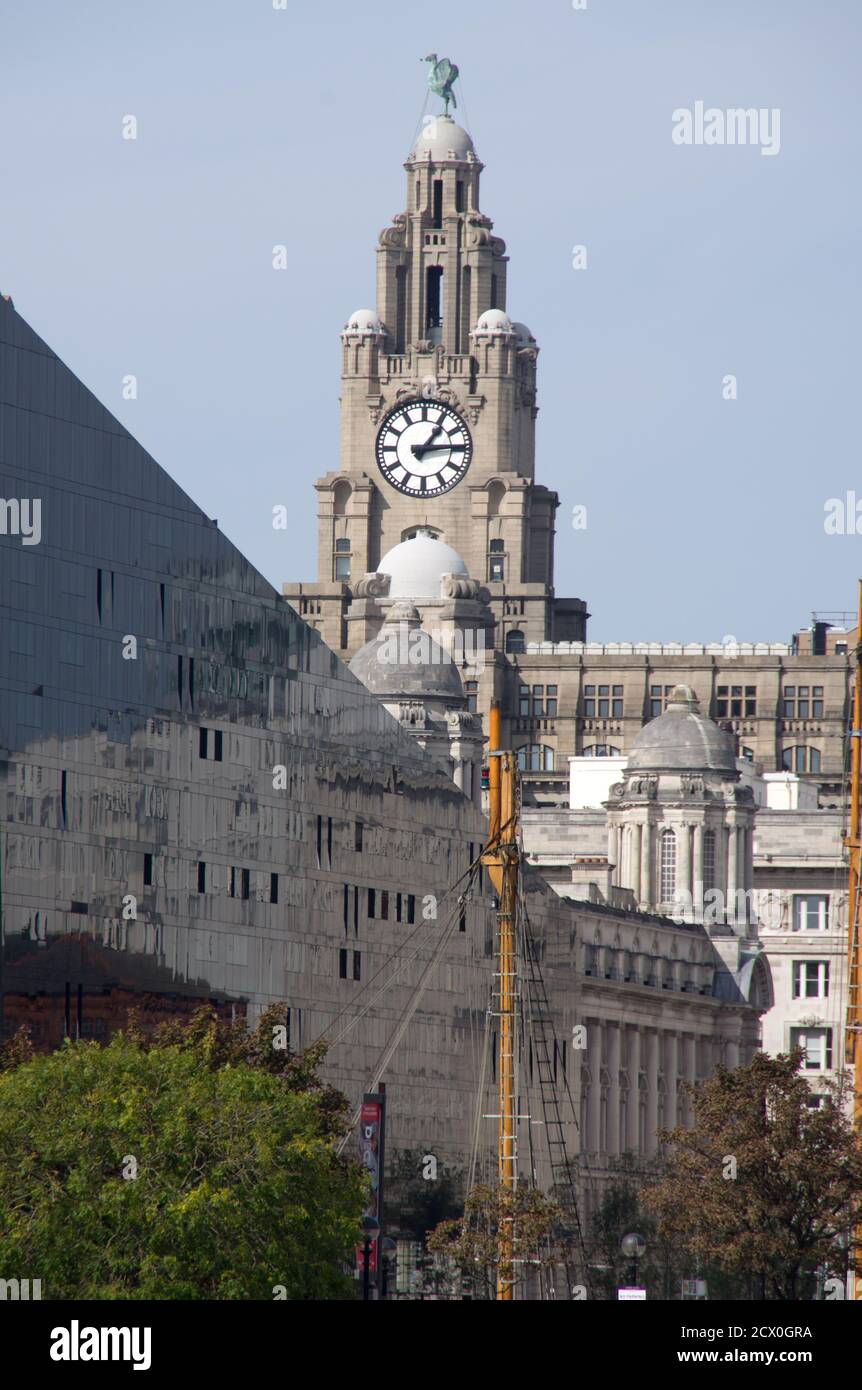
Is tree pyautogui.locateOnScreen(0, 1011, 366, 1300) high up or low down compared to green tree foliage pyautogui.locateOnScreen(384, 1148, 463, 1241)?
up

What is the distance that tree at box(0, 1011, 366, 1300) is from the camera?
92.1 meters

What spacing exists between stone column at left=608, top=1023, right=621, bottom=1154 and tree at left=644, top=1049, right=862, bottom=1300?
215 ft

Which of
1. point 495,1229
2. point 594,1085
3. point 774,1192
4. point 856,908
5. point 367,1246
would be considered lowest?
point 495,1229

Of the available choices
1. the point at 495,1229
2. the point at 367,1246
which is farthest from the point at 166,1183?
the point at 495,1229

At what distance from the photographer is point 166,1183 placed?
308ft

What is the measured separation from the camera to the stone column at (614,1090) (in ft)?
637

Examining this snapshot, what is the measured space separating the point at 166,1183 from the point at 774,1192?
35248mm

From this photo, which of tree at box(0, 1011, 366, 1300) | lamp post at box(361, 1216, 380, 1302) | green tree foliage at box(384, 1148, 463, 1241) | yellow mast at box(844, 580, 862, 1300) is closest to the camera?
tree at box(0, 1011, 366, 1300)

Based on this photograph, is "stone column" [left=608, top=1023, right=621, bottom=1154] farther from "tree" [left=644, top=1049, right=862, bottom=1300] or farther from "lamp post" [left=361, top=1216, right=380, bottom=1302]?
"lamp post" [left=361, top=1216, right=380, bottom=1302]

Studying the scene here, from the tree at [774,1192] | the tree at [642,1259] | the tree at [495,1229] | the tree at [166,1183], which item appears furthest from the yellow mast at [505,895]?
the tree at [166,1183]

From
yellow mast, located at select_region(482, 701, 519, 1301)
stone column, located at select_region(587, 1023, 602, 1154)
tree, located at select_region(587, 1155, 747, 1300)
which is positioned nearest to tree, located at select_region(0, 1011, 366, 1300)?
yellow mast, located at select_region(482, 701, 519, 1301)

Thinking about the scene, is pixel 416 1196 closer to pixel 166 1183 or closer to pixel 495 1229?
pixel 495 1229

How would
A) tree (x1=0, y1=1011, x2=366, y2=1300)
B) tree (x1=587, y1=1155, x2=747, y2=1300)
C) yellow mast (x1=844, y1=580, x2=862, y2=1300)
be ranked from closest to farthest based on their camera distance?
tree (x1=0, y1=1011, x2=366, y2=1300) → yellow mast (x1=844, y1=580, x2=862, y2=1300) → tree (x1=587, y1=1155, x2=747, y2=1300)
